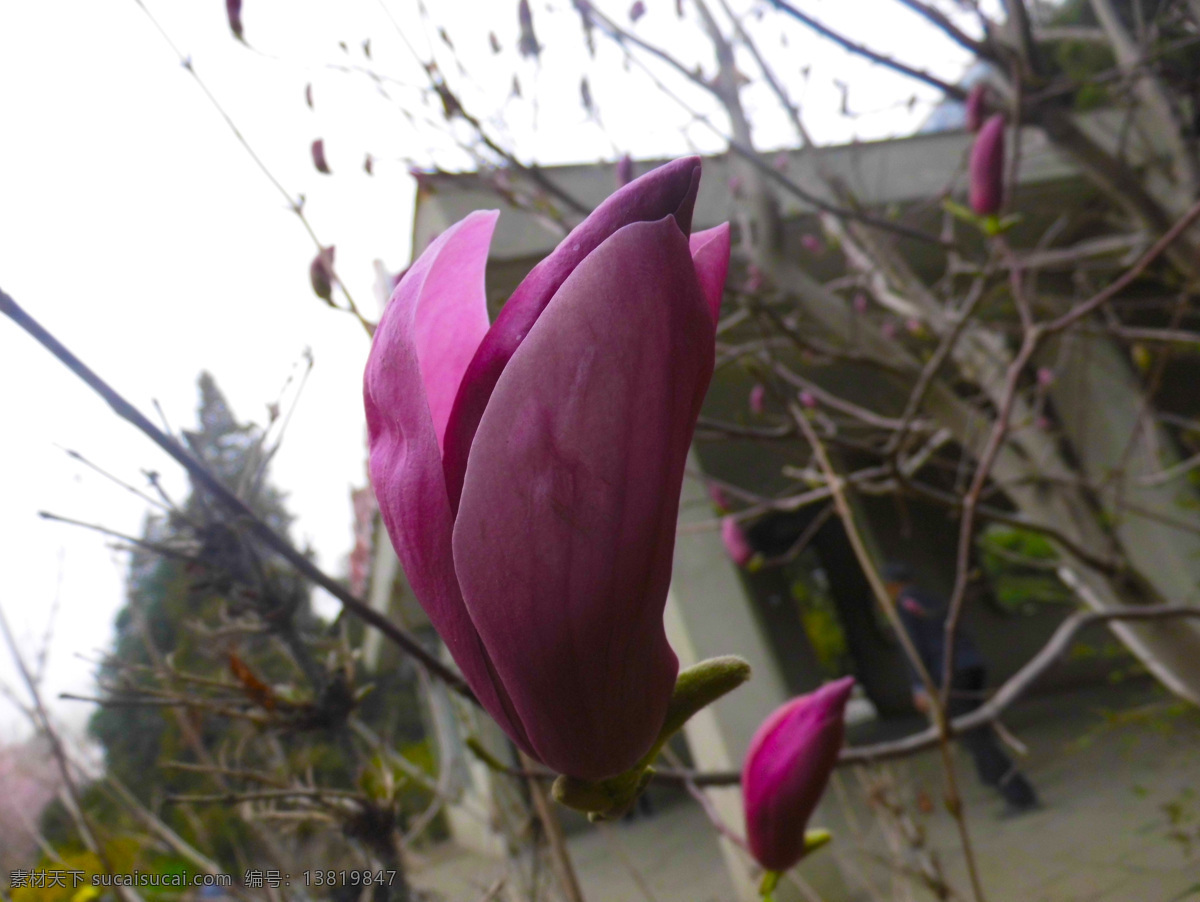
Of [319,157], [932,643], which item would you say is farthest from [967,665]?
[319,157]

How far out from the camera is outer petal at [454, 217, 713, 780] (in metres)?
0.24

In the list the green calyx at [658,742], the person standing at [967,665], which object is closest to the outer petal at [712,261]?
the green calyx at [658,742]

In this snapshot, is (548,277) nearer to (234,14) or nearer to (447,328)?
(447,328)

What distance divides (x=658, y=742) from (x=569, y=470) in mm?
134

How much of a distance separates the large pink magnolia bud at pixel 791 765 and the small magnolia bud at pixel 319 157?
37.4 inches

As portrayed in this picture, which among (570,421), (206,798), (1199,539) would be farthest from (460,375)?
(1199,539)

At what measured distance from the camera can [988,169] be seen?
3.75 ft

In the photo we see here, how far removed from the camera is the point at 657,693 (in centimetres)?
30

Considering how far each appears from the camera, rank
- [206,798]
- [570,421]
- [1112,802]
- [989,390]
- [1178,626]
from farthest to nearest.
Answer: [1112,802]
[989,390]
[1178,626]
[206,798]
[570,421]

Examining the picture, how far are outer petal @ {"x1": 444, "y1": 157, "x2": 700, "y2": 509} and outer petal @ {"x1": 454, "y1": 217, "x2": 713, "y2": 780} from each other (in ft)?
0.07

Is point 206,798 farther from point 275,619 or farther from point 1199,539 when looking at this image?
point 1199,539

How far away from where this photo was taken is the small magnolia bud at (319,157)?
1143 mm

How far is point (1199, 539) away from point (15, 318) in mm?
5167

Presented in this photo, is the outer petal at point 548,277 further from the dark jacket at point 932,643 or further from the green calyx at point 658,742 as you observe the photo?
the dark jacket at point 932,643
